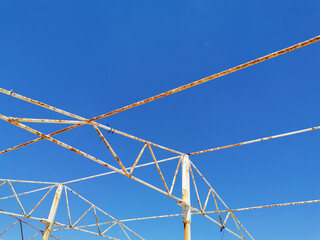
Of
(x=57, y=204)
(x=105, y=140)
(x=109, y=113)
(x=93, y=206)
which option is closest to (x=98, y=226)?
(x=93, y=206)

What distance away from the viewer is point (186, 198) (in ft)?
28.7

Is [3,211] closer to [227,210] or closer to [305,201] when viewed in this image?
[227,210]

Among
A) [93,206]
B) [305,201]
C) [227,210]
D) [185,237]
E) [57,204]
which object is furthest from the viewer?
[93,206]

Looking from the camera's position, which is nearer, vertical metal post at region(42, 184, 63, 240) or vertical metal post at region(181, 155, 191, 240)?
vertical metal post at region(181, 155, 191, 240)

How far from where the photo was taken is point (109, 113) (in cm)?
643

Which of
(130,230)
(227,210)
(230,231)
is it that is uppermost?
(227,210)

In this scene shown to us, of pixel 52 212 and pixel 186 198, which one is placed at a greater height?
pixel 186 198

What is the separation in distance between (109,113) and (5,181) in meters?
9.26

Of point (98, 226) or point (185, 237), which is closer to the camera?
point (185, 237)

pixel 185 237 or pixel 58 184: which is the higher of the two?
pixel 58 184

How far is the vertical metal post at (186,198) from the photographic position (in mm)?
8224

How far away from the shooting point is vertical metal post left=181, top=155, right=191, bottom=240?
27.0 ft

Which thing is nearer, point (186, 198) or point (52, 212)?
point (186, 198)

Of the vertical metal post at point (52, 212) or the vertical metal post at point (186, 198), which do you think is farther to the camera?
the vertical metal post at point (52, 212)
